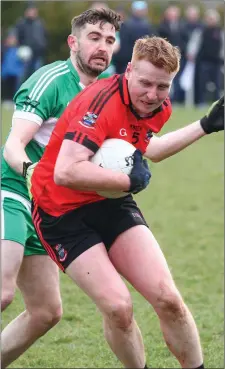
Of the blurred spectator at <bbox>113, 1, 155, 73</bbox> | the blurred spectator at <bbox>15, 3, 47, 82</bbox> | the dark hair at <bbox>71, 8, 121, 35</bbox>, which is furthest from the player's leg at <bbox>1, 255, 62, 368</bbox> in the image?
the blurred spectator at <bbox>15, 3, 47, 82</bbox>

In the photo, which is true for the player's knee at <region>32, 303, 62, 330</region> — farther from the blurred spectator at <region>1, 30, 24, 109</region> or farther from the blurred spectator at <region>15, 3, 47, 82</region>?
the blurred spectator at <region>1, 30, 24, 109</region>

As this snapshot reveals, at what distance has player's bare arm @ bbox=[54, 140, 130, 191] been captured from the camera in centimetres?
480

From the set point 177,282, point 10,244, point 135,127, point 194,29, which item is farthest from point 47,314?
point 194,29

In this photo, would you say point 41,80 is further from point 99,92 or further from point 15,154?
point 99,92

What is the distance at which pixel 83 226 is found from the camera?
504cm

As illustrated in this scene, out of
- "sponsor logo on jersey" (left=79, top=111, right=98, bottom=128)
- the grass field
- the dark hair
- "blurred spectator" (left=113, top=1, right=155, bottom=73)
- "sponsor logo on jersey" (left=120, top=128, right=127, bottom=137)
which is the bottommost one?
"blurred spectator" (left=113, top=1, right=155, bottom=73)

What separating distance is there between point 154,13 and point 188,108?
15.8 m

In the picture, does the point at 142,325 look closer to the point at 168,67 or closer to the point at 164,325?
the point at 164,325

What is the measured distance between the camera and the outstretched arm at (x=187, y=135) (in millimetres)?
5274

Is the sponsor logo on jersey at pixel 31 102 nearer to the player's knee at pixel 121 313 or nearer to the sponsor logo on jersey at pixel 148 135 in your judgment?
the sponsor logo on jersey at pixel 148 135

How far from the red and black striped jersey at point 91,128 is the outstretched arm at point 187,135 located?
0.81 feet

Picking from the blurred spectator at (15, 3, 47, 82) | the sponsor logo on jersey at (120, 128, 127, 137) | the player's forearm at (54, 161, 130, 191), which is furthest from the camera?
the blurred spectator at (15, 3, 47, 82)

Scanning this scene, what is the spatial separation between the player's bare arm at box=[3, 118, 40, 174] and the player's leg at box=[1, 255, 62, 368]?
2.11 ft

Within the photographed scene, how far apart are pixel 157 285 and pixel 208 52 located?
20.5 metres
